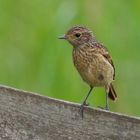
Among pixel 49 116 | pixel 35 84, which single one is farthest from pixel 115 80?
pixel 49 116

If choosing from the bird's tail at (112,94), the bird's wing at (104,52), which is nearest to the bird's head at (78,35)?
the bird's wing at (104,52)

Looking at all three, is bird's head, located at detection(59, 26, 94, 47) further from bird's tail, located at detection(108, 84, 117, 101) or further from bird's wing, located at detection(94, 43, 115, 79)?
bird's tail, located at detection(108, 84, 117, 101)

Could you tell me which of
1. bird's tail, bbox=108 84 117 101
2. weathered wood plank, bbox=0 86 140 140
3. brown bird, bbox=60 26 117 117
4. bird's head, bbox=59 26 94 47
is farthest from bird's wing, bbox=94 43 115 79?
weathered wood plank, bbox=0 86 140 140

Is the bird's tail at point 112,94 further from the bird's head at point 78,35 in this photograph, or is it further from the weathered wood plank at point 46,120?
the weathered wood plank at point 46,120

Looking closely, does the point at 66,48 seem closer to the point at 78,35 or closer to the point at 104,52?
the point at 78,35

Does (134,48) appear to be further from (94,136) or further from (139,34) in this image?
(94,136)
